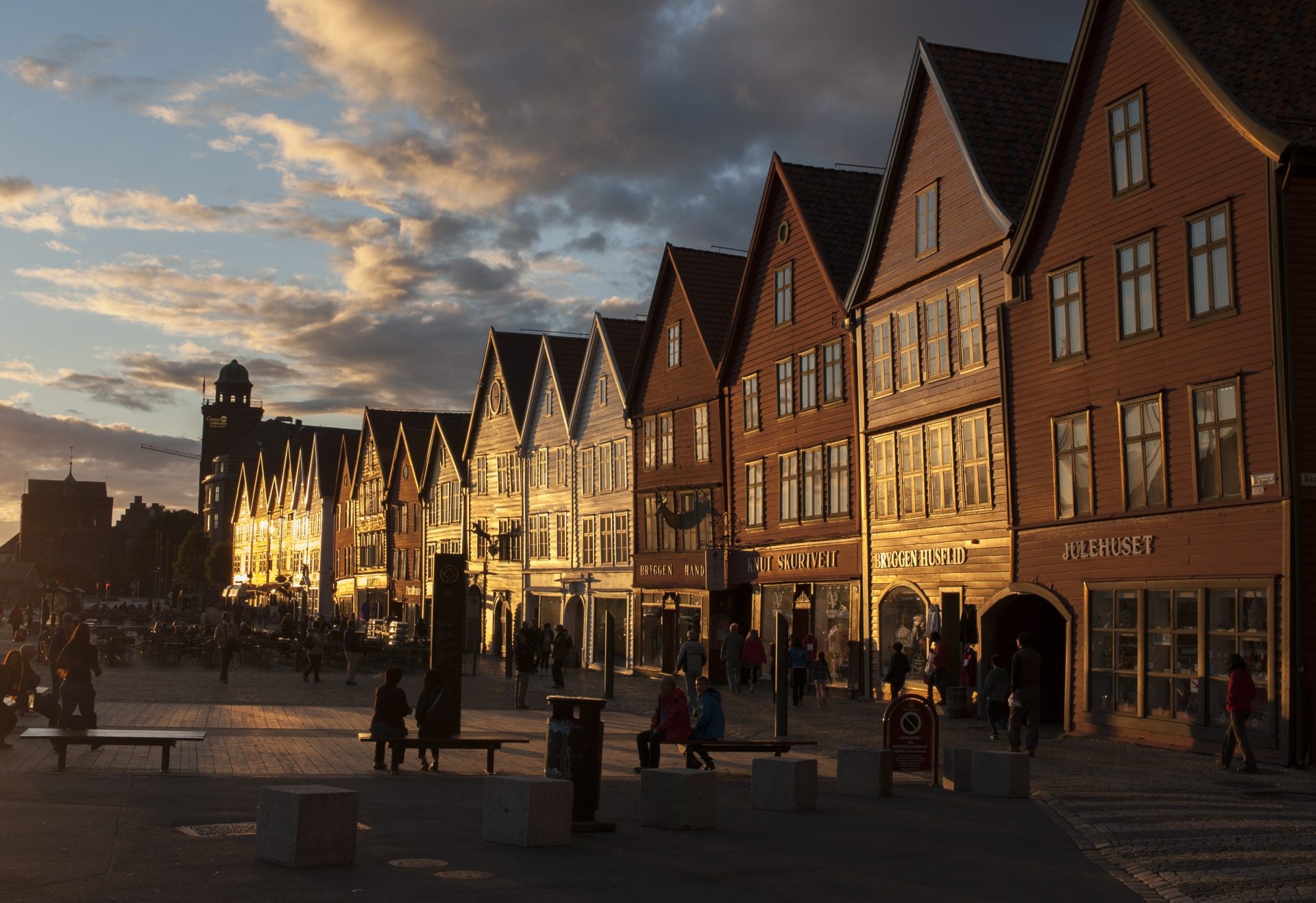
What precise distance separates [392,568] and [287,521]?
112ft

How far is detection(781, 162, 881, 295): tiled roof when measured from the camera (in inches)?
1487

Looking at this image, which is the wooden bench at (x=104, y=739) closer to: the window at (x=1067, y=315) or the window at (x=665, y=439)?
the window at (x=1067, y=315)

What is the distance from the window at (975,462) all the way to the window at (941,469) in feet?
1.23

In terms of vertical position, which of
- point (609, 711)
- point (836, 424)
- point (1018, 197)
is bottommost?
point (609, 711)

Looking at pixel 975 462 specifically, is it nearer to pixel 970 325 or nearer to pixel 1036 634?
pixel 970 325

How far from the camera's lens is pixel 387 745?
2048 cm

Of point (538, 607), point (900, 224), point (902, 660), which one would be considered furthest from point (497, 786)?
point (538, 607)

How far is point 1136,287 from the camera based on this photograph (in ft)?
81.3

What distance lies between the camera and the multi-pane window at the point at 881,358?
3406 cm

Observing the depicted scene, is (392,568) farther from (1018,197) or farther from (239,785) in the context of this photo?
(239,785)

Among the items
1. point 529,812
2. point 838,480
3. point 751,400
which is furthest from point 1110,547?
point 751,400

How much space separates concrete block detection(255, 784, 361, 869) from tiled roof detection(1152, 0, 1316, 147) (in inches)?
684

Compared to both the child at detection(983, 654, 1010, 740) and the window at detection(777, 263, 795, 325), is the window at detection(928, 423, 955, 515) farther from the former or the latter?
the window at detection(777, 263, 795, 325)

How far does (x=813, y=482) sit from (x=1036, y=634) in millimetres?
9755
